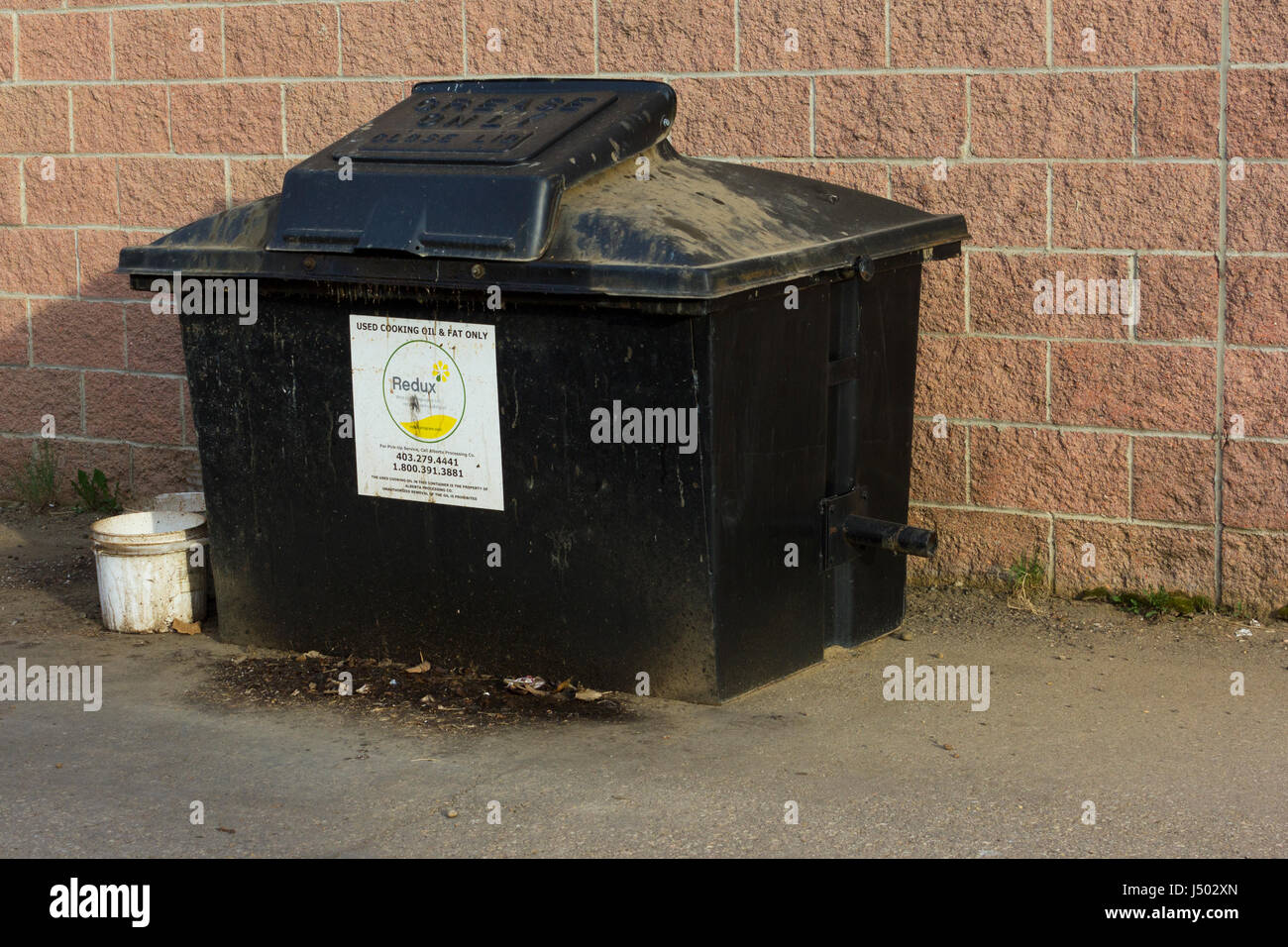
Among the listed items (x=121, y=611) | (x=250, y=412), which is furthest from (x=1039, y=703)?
(x=121, y=611)

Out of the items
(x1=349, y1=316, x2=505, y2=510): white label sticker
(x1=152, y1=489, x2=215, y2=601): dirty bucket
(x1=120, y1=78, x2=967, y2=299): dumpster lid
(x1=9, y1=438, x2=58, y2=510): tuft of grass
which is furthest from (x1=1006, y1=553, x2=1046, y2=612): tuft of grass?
(x1=9, y1=438, x2=58, y2=510): tuft of grass

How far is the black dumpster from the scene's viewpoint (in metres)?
4.12

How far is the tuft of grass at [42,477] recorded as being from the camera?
6.88 metres

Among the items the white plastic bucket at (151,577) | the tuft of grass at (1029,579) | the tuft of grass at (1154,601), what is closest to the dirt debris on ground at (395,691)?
the white plastic bucket at (151,577)

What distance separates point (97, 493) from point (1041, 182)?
409 centimetres

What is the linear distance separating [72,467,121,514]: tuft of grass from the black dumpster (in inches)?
79.6

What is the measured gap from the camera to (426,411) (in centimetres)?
445

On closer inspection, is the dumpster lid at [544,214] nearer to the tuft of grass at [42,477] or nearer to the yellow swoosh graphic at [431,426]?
the yellow swoosh graphic at [431,426]

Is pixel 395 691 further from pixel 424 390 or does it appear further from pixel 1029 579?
pixel 1029 579

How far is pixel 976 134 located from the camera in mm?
5109

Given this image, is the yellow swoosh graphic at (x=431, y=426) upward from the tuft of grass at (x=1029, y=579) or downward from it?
upward

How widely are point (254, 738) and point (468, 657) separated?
0.65 m

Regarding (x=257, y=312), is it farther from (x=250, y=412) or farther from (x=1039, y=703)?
(x=1039, y=703)

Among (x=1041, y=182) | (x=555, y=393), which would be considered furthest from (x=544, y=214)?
(x=1041, y=182)
